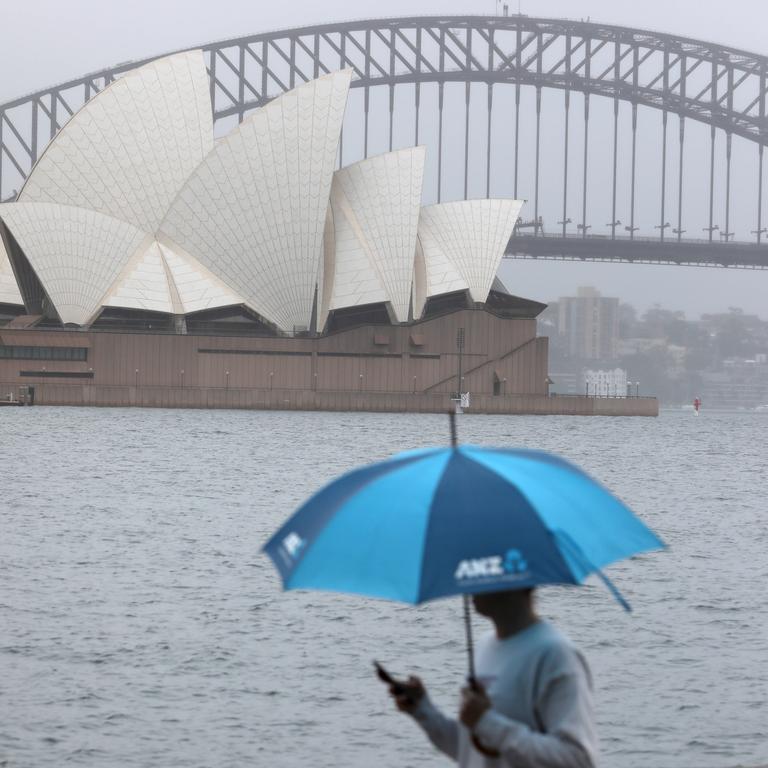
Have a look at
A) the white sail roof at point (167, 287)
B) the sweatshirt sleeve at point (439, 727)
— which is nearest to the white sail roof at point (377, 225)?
the white sail roof at point (167, 287)

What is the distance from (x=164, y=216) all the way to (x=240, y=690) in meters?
52.2

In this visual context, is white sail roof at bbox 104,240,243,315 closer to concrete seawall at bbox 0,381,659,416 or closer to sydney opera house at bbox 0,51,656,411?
sydney opera house at bbox 0,51,656,411

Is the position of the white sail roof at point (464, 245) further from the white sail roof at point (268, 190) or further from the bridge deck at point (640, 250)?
the bridge deck at point (640, 250)

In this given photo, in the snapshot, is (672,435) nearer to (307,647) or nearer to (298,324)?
(298,324)

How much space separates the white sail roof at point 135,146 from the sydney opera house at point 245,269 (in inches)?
2.5

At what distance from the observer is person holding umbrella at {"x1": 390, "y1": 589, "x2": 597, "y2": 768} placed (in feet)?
11.0

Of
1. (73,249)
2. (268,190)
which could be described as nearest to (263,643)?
(268,190)

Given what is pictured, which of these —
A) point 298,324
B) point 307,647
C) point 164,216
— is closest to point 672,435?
point 298,324

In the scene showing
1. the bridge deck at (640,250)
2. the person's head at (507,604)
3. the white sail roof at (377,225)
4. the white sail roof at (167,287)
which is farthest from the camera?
the bridge deck at (640,250)

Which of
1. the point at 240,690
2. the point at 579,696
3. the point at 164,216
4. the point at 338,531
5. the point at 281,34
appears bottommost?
the point at 240,690

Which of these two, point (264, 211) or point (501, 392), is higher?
point (264, 211)

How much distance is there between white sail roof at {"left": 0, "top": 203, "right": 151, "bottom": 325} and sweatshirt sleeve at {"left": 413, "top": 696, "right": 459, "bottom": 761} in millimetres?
57664

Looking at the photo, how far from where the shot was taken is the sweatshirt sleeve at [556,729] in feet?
10.9

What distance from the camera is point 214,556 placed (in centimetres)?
1759
